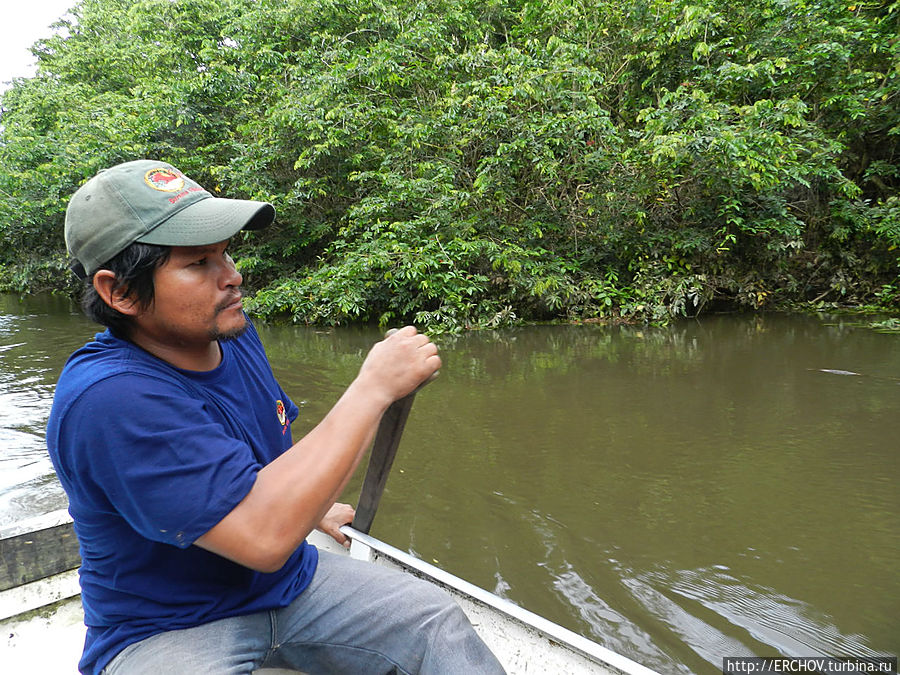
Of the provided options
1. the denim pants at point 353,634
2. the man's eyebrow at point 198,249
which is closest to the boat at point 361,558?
the denim pants at point 353,634

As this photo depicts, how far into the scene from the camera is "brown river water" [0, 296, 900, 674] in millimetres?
2500

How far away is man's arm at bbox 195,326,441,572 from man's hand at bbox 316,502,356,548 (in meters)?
0.90

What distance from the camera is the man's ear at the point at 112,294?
1142mm

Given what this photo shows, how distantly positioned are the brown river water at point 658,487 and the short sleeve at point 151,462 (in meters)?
1.62

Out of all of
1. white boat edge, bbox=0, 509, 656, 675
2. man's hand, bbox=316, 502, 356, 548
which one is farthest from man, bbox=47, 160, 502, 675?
man's hand, bbox=316, 502, 356, 548

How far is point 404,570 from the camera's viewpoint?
5.92 ft

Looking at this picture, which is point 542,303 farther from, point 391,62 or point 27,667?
point 27,667

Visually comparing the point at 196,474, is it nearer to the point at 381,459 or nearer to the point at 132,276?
the point at 132,276

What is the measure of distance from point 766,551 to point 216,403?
2.75 metres

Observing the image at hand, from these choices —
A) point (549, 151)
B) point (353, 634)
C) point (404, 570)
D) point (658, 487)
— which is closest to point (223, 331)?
point (353, 634)

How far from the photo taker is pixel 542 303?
9.20 meters

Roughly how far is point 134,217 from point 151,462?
1.50 feet

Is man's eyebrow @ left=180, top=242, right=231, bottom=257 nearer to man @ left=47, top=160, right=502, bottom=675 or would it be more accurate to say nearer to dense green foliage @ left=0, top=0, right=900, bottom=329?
man @ left=47, top=160, right=502, bottom=675

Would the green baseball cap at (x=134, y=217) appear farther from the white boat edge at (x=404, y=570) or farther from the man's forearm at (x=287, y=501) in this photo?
the white boat edge at (x=404, y=570)
